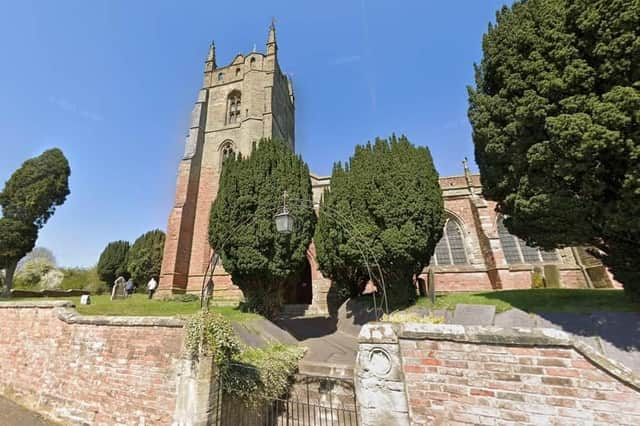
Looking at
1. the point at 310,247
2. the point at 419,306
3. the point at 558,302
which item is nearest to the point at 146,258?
the point at 310,247

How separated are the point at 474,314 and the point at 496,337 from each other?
5.41 metres

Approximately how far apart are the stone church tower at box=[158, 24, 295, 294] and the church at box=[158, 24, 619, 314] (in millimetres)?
76

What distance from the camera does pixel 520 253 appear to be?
17062 mm

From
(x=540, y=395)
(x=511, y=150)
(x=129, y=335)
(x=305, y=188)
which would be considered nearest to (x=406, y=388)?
(x=540, y=395)

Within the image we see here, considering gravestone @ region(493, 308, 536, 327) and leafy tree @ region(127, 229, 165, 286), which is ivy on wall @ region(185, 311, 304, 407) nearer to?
gravestone @ region(493, 308, 536, 327)

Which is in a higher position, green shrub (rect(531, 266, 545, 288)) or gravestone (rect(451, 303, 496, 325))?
green shrub (rect(531, 266, 545, 288))

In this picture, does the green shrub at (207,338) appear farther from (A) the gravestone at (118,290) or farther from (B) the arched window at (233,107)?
(B) the arched window at (233,107)

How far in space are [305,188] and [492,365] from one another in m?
9.77

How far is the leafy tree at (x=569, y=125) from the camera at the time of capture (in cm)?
527

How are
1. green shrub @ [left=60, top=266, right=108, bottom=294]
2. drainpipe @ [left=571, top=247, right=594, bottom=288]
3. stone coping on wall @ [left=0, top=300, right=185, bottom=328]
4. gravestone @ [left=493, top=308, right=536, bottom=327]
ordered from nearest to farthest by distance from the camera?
stone coping on wall @ [left=0, top=300, right=185, bottom=328] < gravestone @ [left=493, top=308, right=536, bottom=327] < drainpipe @ [left=571, top=247, right=594, bottom=288] < green shrub @ [left=60, top=266, right=108, bottom=294]

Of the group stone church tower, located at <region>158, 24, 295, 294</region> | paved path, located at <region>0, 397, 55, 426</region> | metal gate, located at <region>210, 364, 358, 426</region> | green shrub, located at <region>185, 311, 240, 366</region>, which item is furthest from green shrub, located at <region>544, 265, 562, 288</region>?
paved path, located at <region>0, 397, 55, 426</region>

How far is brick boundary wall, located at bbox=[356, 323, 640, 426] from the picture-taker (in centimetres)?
288

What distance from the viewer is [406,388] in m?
3.72

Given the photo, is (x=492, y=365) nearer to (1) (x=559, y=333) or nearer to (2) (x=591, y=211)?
(1) (x=559, y=333)
